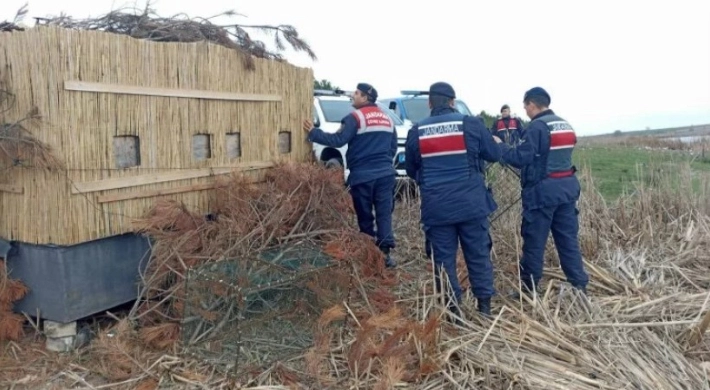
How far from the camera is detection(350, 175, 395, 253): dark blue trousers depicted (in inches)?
239

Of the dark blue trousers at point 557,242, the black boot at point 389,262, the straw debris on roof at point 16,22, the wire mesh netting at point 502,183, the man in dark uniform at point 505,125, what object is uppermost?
the straw debris on roof at point 16,22

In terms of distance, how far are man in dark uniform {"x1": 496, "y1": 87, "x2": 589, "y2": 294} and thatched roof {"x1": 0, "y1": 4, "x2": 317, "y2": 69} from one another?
212cm

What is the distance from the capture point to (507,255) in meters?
6.49

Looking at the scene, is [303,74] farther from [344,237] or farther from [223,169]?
[344,237]

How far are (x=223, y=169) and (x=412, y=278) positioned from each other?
197 centimetres

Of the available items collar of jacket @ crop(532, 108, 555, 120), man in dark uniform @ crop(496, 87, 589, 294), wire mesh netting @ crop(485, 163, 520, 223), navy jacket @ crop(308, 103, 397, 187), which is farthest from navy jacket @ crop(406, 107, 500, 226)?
wire mesh netting @ crop(485, 163, 520, 223)

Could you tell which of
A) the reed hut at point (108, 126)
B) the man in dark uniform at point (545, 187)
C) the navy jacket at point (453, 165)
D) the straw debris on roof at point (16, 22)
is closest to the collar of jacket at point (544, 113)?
the man in dark uniform at point (545, 187)

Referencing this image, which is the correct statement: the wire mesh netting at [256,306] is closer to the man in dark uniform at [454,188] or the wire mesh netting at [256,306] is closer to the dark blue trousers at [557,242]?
the man in dark uniform at [454,188]

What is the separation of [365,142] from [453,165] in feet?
4.45

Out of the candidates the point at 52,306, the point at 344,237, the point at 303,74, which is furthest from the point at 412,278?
the point at 52,306

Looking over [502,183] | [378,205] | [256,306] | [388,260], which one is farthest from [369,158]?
[502,183]

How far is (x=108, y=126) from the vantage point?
4.53 m

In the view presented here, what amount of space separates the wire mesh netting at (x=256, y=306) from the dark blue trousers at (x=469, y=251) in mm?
822

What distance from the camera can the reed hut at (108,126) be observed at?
422 cm
